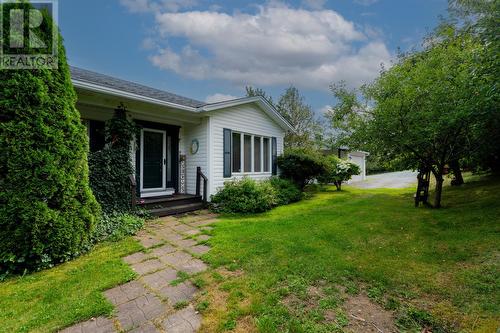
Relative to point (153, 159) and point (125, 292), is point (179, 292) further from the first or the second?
point (153, 159)

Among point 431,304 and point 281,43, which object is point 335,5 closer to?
point 281,43

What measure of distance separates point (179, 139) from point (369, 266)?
670 cm

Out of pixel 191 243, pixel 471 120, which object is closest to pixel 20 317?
pixel 191 243

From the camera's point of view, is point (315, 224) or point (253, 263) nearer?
point (253, 263)

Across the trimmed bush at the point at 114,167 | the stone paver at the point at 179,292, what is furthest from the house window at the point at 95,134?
the stone paver at the point at 179,292

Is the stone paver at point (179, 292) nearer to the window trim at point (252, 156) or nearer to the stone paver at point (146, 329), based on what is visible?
the stone paver at point (146, 329)

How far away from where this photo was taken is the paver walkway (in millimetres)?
2131

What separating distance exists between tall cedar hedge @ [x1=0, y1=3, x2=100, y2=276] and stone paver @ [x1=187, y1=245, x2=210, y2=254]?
1.72m

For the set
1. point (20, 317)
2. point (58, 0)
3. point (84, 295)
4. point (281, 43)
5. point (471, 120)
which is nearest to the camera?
point (20, 317)

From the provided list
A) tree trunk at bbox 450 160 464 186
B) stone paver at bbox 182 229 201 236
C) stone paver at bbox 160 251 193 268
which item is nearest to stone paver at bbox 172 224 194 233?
stone paver at bbox 182 229 201 236

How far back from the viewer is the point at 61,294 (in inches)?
103

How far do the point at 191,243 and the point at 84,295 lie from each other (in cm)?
186

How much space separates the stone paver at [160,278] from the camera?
2861 millimetres

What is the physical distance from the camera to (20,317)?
2.26m
